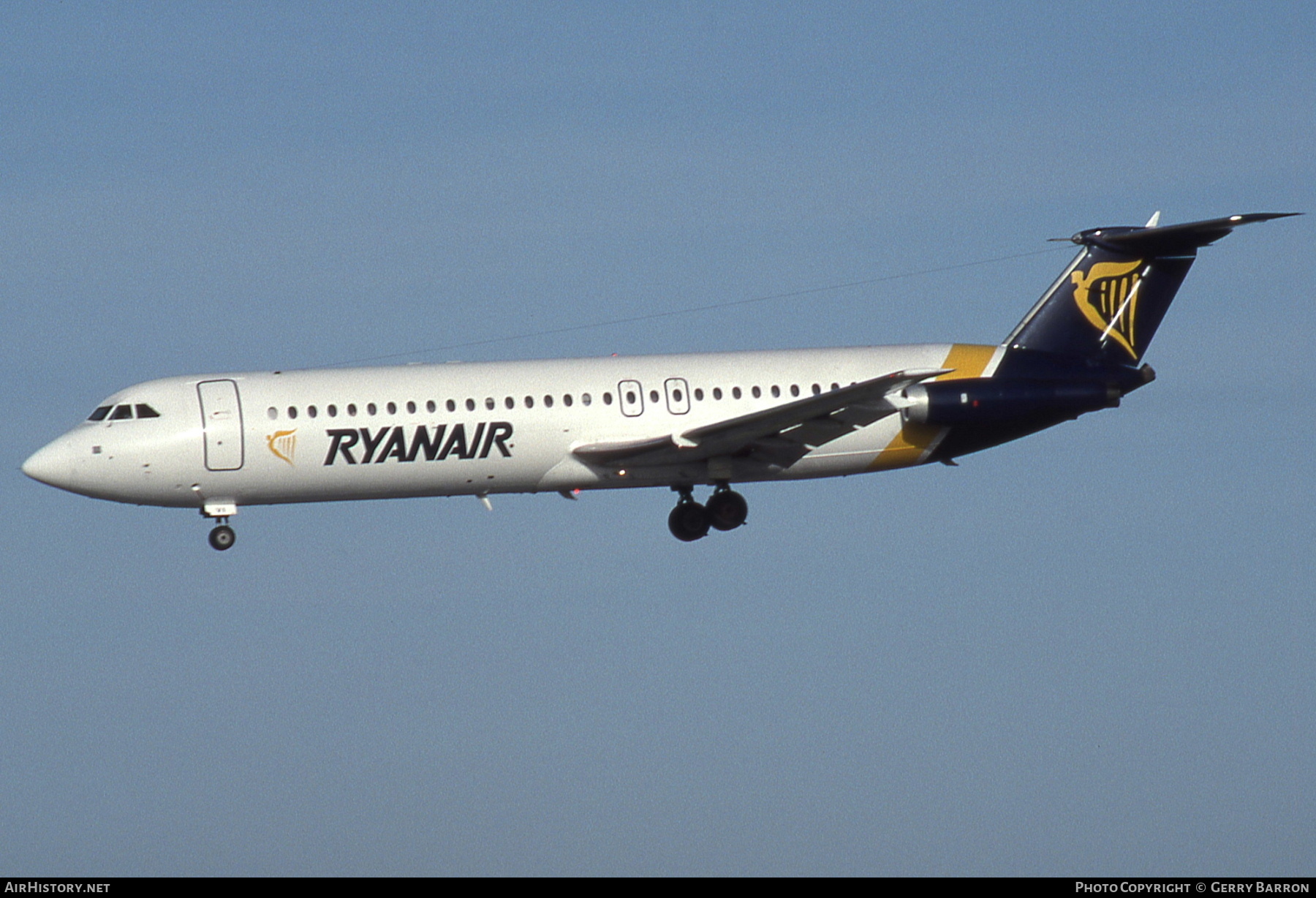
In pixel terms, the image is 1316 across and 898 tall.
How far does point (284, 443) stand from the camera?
126 feet

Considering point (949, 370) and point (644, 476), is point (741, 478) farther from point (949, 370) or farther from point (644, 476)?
point (949, 370)

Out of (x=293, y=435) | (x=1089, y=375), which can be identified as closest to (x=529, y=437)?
(x=293, y=435)

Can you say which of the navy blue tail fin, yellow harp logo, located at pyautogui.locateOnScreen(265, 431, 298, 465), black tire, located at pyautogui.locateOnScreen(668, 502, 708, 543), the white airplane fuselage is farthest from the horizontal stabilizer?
yellow harp logo, located at pyautogui.locateOnScreen(265, 431, 298, 465)

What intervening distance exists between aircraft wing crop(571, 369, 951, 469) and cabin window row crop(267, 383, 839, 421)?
36.6 inches

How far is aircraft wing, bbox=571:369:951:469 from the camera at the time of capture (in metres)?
38.5

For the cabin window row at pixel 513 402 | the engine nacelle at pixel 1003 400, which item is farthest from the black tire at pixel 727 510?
the engine nacelle at pixel 1003 400

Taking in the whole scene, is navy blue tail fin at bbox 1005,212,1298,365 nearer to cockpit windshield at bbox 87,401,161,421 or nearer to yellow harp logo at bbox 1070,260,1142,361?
yellow harp logo at bbox 1070,260,1142,361

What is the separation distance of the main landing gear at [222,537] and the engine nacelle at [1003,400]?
15.2m

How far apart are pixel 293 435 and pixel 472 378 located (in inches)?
162

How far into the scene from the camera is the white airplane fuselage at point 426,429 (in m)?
38.4

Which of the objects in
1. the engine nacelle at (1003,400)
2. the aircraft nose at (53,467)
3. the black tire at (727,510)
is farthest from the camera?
the black tire at (727,510)

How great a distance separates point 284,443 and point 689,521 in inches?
387

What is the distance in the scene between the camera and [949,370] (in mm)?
40094

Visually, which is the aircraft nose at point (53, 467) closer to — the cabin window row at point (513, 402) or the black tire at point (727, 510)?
the cabin window row at point (513, 402)
